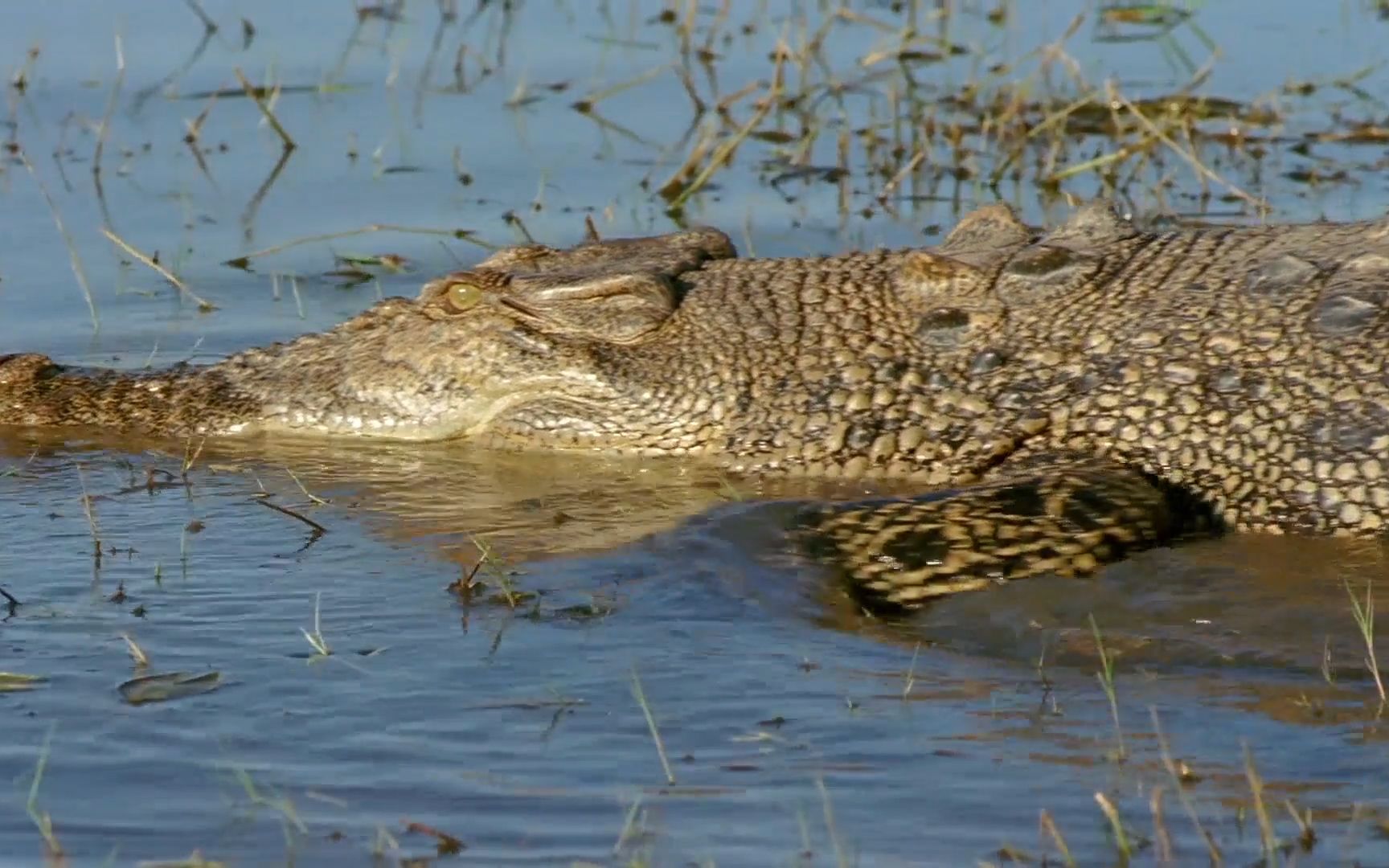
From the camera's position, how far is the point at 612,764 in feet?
15.0

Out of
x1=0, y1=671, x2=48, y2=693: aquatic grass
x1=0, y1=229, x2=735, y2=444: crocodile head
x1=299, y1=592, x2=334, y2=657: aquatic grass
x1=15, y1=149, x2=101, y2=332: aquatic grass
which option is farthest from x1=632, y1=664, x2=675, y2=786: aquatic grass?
x1=15, y1=149, x2=101, y2=332: aquatic grass

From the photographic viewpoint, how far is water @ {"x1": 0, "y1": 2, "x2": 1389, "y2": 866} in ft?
14.1

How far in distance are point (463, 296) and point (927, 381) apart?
1561 millimetres

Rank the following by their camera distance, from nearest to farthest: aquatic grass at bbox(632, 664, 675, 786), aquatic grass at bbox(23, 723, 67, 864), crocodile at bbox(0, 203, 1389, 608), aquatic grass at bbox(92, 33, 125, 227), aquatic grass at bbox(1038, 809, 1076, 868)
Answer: aquatic grass at bbox(1038, 809, 1076, 868), aquatic grass at bbox(23, 723, 67, 864), aquatic grass at bbox(632, 664, 675, 786), crocodile at bbox(0, 203, 1389, 608), aquatic grass at bbox(92, 33, 125, 227)

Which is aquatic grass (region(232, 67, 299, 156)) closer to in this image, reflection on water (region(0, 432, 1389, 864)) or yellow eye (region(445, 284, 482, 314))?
yellow eye (region(445, 284, 482, 314))

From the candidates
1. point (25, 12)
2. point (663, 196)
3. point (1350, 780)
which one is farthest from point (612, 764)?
point (25, 12)

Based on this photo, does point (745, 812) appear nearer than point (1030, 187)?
Yes

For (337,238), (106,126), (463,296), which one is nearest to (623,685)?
(463,296)

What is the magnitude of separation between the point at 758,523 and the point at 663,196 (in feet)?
13.2

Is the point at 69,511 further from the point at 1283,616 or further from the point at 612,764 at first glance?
the point at 1283,616

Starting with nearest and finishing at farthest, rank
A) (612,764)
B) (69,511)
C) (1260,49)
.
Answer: (612,764) < (69,511) < (1260,49)

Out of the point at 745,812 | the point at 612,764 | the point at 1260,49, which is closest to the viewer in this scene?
the point at 745,812

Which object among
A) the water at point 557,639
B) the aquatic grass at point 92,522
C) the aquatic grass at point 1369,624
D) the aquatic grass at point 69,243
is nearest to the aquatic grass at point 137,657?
the water at point 557,639

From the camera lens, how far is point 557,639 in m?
5.39
